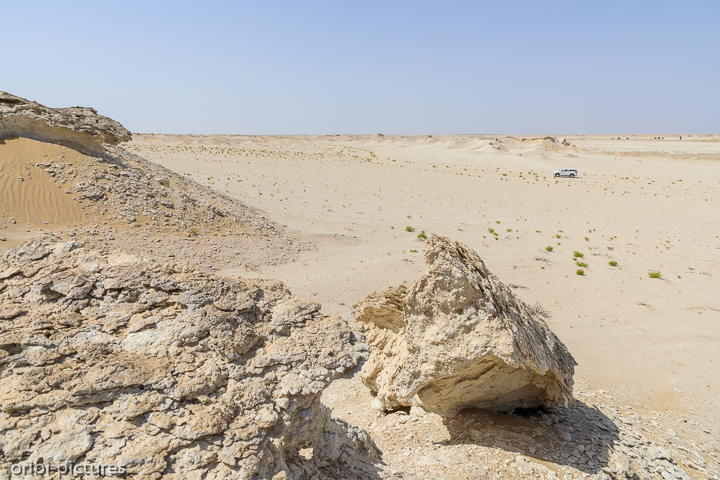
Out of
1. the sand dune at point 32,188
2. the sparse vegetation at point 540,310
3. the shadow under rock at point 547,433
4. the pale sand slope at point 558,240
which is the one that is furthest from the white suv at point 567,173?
the sand dune at point 32,188

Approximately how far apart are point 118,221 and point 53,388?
13389 millimetres

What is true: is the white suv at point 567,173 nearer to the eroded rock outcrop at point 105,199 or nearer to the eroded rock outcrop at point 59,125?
the eroded rock outcrop at point 105,199

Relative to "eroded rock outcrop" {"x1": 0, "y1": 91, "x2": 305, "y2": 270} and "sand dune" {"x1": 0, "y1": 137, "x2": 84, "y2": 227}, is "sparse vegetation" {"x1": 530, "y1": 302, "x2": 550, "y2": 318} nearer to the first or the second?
"eroded rock outcrop" {"x1": 0, "y1": 91, "x2": 305, "y2": 270}

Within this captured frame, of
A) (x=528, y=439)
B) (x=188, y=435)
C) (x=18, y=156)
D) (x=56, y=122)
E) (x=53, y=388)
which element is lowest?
(x=528, y=439)

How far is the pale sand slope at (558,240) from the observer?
1009 centimetres

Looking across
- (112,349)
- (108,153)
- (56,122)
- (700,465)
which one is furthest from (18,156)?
(700,465)

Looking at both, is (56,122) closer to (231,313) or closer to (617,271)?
(231,313)

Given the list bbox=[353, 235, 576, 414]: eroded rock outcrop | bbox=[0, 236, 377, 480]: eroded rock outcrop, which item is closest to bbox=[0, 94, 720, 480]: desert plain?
bbox=[0, 236, 377, 480]: eroded rock outcrop

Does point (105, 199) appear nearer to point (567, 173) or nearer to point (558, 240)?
point (558, 240)

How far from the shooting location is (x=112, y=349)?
3.38 m

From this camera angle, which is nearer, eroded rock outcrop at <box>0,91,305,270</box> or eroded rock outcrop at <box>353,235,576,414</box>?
eroded rock outcrop at <box>353,235,576,414</box>

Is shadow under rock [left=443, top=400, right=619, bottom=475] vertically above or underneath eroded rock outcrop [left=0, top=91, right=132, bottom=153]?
underneath

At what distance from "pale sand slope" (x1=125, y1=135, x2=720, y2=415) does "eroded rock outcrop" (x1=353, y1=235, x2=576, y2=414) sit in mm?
3429

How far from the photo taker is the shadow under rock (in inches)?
201
